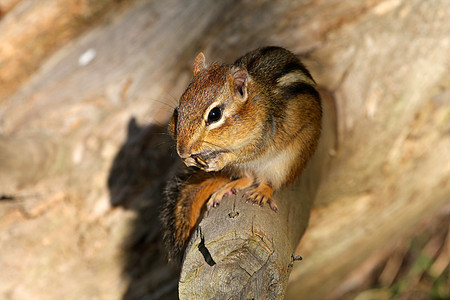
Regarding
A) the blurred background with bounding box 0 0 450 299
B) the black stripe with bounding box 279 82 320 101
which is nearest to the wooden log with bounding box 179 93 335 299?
the black stripe with bounding box 279 82 320 101

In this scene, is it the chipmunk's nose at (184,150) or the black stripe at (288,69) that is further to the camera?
the black stripe at (288,69)

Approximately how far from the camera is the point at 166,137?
2.60 m

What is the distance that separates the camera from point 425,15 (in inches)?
97.0

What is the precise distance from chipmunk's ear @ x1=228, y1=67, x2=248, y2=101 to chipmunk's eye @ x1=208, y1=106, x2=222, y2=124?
117mm

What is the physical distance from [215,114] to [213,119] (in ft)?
0.07

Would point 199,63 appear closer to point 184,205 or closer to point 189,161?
point 189,161

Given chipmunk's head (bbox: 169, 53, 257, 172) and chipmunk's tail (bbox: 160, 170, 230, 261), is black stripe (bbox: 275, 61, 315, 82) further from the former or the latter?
chipmunk's tail (bbox: 160, 170, 230, 261)

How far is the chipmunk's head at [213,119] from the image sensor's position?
1.78 metres

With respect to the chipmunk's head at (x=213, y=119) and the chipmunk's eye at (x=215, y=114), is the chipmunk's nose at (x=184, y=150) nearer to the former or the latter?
the chipmunk's head at (x=213, y=119)

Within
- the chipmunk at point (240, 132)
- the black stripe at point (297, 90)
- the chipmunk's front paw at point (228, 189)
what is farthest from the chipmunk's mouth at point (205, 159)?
the black stripe at point (297, 90)

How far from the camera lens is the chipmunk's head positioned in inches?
70.2

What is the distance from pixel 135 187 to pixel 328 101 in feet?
3.81

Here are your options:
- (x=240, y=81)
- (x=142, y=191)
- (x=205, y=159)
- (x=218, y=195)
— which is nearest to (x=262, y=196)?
(x=218, y=195)

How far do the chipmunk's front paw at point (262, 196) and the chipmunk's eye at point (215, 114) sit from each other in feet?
1.02
